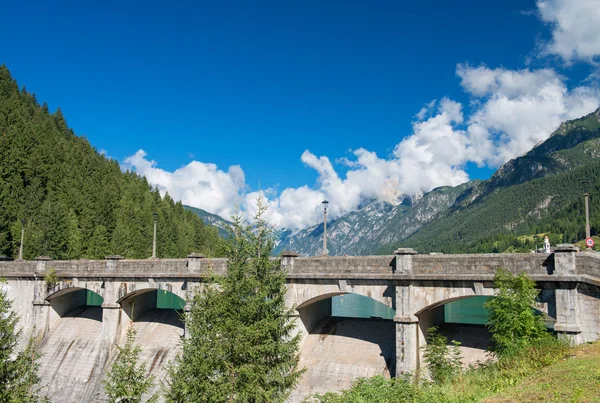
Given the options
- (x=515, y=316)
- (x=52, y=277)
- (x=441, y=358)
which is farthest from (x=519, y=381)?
(x=52, y=277)

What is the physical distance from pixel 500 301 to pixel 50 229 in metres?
60.2

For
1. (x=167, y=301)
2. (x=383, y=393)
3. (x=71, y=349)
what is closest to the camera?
(x=383, y=393)

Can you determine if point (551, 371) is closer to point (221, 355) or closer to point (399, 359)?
point (399, 359)

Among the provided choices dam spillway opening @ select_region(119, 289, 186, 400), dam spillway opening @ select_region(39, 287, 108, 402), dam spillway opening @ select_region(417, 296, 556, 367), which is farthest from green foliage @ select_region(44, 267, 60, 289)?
dam spillway opening @ select_region(417, 296, 556, 367)

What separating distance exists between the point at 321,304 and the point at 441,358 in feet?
32.9

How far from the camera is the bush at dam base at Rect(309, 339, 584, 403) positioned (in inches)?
511

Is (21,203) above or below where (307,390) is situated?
above

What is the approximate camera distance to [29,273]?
127ft

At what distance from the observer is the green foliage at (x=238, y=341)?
57.5 ft

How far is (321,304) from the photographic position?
98.4ft

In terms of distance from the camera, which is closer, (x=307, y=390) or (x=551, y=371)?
(x=551, y=371)

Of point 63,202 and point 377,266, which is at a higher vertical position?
point 63,202

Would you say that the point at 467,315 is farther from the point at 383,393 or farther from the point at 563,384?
the point at 563,384

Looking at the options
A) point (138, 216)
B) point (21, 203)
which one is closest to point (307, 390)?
point (21, 203)
